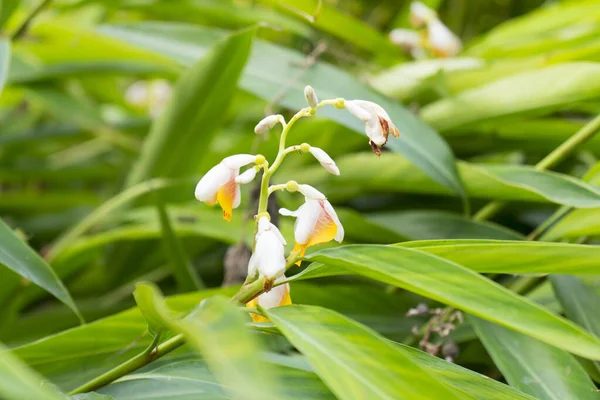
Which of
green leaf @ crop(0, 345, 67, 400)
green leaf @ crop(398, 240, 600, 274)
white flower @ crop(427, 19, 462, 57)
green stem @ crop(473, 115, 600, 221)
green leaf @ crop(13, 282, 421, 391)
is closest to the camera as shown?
green leaf @ crop(0, 345, 67, 400)

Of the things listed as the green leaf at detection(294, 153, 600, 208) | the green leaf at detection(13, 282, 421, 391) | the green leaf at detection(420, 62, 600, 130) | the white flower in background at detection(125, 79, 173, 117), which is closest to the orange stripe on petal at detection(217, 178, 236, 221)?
the green leaf at detection(13, 282, 421, 391)

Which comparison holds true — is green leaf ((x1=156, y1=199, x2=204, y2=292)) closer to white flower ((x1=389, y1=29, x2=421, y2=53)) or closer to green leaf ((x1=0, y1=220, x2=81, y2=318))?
green leaf ((x1=0, y1=220, x2=81, y2=318))

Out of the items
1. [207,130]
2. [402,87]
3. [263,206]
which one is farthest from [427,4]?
[263,206]

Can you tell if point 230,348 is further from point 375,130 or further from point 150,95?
point 150,95

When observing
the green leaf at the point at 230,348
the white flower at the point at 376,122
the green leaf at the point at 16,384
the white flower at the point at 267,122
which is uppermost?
the white flower at the point at 376,122

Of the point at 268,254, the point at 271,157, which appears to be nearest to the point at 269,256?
the point at 268,254

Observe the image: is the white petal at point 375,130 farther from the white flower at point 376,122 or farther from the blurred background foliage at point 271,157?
the blurred background foliage at point 271,157

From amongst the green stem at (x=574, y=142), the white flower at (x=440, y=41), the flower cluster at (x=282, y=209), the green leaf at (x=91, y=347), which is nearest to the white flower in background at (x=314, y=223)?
the flower cluster at (x=282, y=209)
